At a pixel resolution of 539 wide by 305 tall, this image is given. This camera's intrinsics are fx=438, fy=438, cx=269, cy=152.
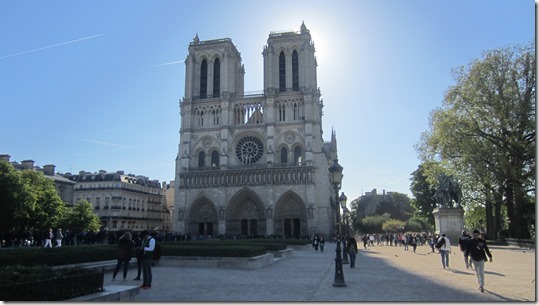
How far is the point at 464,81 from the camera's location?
101ft

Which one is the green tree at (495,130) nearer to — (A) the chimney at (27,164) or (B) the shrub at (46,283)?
(B) the shrub at (46,283)

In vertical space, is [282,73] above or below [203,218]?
above

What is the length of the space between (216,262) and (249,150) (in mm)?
40121

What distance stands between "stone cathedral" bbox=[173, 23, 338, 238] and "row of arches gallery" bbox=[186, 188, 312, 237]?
4.7 inches

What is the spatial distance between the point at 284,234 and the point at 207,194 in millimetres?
10806

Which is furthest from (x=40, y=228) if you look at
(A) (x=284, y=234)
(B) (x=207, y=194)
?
(A) (x=284, y=234)

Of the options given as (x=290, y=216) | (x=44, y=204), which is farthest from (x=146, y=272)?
(x=290, y=216)

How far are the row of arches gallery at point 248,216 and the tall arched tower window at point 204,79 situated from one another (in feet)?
48.2

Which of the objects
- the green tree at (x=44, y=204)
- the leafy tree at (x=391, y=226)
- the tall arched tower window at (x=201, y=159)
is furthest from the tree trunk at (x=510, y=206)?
the leafy tree at (x=391, y=226)

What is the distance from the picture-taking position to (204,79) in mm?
60406

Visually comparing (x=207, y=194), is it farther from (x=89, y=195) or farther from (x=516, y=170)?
(x=516, y=170)

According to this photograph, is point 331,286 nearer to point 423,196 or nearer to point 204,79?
point 423,196

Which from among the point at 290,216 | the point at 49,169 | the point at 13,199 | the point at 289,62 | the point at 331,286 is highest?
the point at 289,62

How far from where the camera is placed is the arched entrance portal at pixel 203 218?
55.1m
